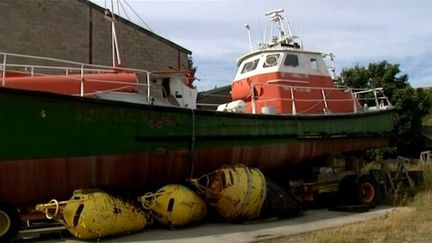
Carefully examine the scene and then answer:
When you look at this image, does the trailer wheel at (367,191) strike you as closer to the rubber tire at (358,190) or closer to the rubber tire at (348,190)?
the rubber tire at (358,190)

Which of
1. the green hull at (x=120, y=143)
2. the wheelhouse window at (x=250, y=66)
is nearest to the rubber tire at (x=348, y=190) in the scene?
the green hull at (x=120, y=143)

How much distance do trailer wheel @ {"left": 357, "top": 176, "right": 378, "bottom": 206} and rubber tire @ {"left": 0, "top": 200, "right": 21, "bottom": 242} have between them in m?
7.24

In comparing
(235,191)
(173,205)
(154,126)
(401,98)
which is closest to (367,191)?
(235,191)

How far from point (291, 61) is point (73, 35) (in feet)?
32.0

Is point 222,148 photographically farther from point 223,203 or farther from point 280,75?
point 280,75

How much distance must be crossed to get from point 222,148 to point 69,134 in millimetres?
3137

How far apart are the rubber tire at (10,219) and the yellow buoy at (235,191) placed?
10.2 ft

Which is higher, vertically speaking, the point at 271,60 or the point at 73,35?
the point at 73,35

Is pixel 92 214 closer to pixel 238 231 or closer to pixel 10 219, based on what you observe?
pixel 10 219

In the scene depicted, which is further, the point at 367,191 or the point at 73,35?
the point at 73,35

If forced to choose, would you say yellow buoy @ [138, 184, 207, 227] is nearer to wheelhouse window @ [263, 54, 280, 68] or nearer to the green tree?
wheelhouse window @ [263, 54, 280, 68]

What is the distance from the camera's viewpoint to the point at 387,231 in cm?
828

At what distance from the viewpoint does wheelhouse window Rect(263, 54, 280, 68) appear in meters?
13.1

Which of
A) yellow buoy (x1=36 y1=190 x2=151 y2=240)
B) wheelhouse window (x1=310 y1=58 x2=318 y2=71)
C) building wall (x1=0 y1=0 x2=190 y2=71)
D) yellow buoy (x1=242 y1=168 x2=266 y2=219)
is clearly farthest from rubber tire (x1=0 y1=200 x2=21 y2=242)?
building wall (x1=0 y1=0 x2=190 y2=71)
